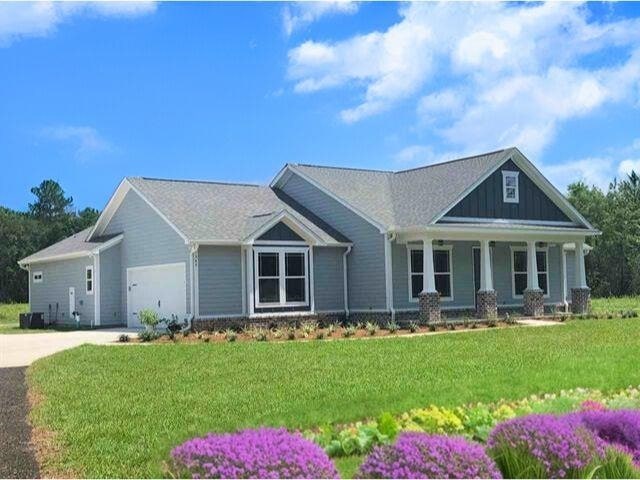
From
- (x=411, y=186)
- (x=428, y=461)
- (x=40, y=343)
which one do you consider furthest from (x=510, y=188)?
(x=428, y=461)

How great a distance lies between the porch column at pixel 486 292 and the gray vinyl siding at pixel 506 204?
1.27 meters

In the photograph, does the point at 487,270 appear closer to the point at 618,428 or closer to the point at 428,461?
the point at 618,428

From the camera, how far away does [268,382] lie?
1171 cm

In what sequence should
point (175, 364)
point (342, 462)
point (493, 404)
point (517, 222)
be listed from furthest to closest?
point (517, 222) < point (175, 364) < point (493, 404) < point (342, 462)

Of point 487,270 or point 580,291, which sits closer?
point 487,270

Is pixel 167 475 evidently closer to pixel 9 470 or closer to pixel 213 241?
pixel 9 470

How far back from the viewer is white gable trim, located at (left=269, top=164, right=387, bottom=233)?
81.3 feet

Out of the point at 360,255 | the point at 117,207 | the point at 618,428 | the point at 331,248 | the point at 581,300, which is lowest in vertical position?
the point at 618,428

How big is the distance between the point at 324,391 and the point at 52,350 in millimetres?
10038

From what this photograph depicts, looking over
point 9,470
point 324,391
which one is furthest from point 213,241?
point 9,470

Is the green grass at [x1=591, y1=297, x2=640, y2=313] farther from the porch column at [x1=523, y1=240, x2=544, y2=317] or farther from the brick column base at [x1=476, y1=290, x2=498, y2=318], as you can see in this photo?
the brick column base at [x1=476, y1=290, x2=498, y2=318]

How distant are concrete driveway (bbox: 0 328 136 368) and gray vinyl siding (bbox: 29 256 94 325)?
10.0 ft

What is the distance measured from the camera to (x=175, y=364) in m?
14.2

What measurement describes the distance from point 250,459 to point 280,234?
19290mm
